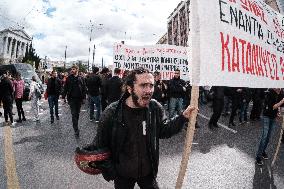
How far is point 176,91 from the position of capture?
1210 centimetres

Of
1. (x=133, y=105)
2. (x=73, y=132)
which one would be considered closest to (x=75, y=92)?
(x=73, y=132)

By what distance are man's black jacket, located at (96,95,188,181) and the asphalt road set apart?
2.61 m

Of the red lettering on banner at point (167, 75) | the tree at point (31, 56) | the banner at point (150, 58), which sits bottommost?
the red lettering on banner at point (167, 75)

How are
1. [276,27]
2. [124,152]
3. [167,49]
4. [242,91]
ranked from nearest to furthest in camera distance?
[124,152]
[276,27]
[242,91]
[167,49]

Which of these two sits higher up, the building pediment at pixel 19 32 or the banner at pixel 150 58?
the building pediment at pixel 19 32

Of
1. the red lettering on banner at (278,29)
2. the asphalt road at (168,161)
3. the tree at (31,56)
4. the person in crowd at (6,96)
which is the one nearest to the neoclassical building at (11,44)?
the tree at (31,56)

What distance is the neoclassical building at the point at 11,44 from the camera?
420 ft

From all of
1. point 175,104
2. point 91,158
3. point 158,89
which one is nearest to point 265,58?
point 91,158

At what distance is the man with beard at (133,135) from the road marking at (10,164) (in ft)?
9.58

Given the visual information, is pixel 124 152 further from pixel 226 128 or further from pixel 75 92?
pixel 226 128

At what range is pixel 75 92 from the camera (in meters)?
10.5

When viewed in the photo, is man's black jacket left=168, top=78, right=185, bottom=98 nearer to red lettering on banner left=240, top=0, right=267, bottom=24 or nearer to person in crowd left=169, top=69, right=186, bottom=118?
person in crowd left=169, top=69, right=186, bottom=118

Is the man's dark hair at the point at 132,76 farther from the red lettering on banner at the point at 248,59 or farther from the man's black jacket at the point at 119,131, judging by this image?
the red lettering on banner at the point at 248,59

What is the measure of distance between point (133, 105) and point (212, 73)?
0.77 m
